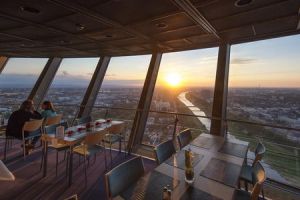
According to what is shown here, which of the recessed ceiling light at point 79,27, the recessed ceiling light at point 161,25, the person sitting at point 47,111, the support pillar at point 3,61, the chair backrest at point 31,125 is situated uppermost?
the recessed ceiling light at point 161,25

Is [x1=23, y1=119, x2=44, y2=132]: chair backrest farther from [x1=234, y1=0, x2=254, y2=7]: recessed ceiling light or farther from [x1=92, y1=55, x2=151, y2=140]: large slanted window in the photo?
[x1=234, y1=0, x2=254, y2=7]: recessed ceiling light

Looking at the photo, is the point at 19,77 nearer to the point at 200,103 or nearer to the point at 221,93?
the point at 200,103

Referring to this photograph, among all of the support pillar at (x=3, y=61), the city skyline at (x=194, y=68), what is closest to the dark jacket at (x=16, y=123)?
the city skyline at (x=194, y=68)

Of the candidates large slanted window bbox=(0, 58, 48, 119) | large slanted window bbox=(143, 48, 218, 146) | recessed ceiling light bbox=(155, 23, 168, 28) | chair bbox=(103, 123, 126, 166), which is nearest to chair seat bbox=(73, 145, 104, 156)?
chair bbox=(103, 123, 126, 166)

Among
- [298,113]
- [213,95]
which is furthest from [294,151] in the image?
[213,95]

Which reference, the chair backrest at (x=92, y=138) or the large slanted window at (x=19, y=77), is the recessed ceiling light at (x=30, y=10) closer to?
the chair backrest at (x=92, y=138)
